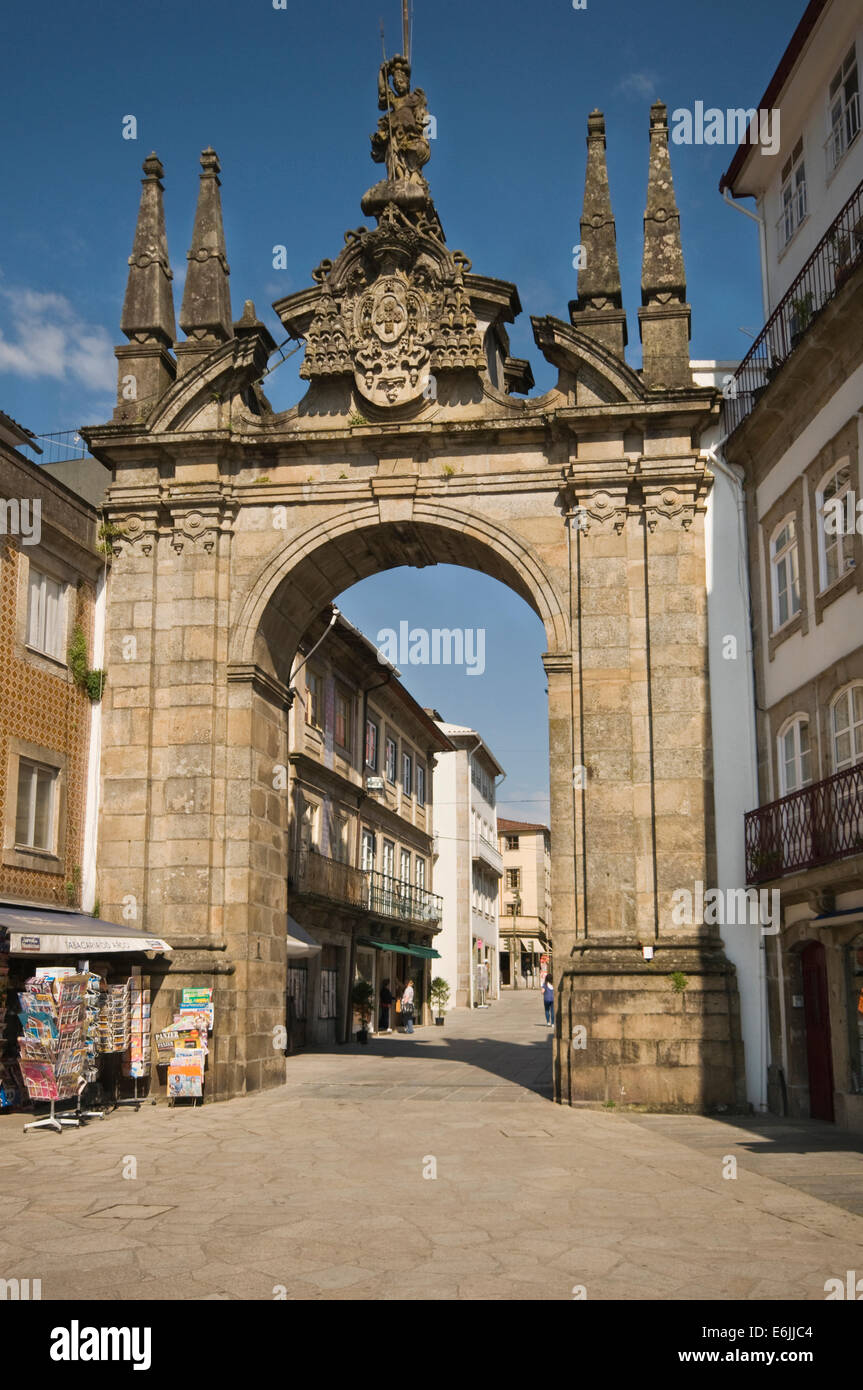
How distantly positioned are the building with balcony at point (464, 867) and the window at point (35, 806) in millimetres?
32178

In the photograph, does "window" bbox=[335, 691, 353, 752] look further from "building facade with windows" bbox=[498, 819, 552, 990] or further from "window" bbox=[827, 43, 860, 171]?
"building facade with windows" bbox=[498, 819, 552, 990]

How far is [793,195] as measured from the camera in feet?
58.3

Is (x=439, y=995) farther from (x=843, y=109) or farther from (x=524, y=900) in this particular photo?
(x=524, y=900)

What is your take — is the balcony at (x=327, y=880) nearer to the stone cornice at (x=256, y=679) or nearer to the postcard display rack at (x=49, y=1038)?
the stone cornice at (x=256, y=679)

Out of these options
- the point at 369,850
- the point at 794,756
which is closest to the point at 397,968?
the point at 369,850

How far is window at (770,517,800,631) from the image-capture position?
51.3 feet

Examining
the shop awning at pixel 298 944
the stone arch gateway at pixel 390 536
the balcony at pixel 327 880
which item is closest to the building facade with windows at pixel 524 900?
the balcony at pixel 327 880

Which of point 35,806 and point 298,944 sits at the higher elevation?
point 35,806

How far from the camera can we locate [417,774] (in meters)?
44.1

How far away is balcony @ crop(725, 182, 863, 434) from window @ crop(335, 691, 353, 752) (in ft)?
54.7

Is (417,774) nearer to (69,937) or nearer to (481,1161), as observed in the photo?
(69,937)

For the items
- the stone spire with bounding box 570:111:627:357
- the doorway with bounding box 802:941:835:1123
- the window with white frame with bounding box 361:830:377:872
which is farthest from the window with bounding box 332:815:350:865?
the doorway with bounding box 802:941:835:1123

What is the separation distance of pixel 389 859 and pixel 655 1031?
23466 millimetres
